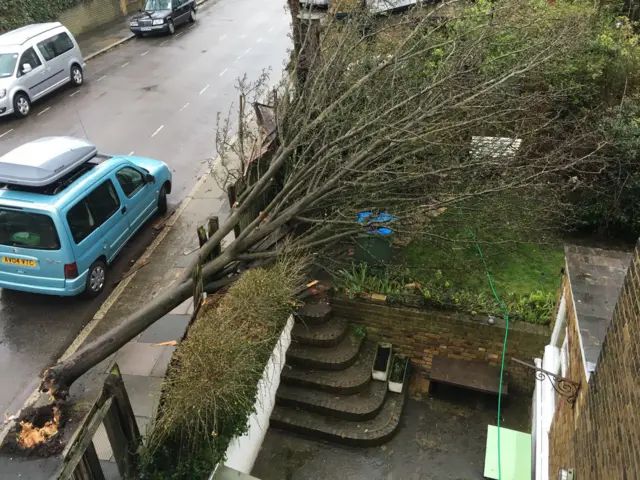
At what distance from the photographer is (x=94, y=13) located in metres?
23.1

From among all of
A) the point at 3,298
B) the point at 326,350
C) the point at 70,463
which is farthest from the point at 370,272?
the point at 3,298

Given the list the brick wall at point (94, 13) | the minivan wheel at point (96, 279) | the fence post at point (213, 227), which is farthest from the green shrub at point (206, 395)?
the brick wall at point (94, 13)

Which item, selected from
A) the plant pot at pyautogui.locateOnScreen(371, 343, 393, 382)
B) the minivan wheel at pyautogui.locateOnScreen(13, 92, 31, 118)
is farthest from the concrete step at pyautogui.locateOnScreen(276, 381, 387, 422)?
the minivan wheel at pyautogui.locateOnScreen(13, 92, 31, 118)

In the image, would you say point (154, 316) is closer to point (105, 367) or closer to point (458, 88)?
point (105, 367)

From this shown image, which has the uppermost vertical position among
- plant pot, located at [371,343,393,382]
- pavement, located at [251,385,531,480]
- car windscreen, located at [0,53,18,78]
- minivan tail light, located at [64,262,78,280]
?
car windscreen, located at [0,53,18,78]

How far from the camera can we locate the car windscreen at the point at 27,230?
7.75m

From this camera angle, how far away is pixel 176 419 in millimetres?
5133

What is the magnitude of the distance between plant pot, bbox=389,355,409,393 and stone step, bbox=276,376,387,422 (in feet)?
0.79

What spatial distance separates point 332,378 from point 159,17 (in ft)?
61.7

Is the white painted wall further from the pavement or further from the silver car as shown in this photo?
the silver car

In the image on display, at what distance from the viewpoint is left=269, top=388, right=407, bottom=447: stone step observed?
23.1ft

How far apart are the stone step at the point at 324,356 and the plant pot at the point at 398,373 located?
0.61 metres

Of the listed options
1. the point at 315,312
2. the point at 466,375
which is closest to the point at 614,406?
the point at 466,375

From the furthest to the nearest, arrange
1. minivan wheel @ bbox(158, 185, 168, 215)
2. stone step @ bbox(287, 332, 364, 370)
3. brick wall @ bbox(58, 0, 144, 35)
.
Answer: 1. brick wall @ bbox(58, 0, 144, 35)
2. minivan wheel @ bbox(158, 185, 168, 215)
3. stone step @ bbox(287, 332, 364, 370)
